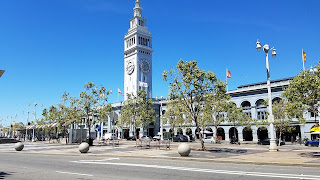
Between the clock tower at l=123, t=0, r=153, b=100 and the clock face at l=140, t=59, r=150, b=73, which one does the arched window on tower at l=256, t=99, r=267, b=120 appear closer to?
the clock tower at l=123, t=0, r=153, b=100

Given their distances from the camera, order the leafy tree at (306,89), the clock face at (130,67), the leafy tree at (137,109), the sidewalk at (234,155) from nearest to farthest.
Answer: the sidewalk at (234,155) < the leafy tree at (306,89) < the leafy tree at (137,109) < the clock face at (130,67)

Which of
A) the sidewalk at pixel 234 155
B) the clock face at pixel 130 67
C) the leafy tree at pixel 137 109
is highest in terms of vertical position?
the clock face at pixel 130 67

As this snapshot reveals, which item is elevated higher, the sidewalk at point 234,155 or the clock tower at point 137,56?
the clock tower at point 137,56

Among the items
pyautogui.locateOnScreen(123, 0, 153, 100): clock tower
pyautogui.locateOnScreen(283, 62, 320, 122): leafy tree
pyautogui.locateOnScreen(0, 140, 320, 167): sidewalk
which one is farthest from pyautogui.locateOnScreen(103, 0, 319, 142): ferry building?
pyautogui.locateOnScreen(283, 62, 320, 122): leafy tree

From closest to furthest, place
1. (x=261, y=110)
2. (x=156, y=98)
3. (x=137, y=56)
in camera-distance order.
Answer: (x=261, y=110)
(x=156, y=98)
(x=137, y=56)

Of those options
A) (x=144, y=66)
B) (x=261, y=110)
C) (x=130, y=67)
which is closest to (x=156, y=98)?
(x=144, y=66)

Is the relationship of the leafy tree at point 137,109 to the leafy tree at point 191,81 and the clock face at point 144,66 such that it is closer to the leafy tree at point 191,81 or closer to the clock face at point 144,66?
the leafy tree at point 191,81

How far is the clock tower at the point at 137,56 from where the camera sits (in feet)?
317

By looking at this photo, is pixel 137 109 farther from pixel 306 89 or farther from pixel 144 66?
pixel 144 66

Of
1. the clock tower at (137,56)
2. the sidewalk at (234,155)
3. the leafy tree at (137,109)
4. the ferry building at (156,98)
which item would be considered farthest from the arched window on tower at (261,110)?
the clock tower at (137,56)

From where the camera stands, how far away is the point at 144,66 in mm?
98750

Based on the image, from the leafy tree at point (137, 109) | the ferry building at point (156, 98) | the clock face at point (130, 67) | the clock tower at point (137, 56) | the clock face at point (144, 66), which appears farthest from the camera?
the clock face at point (130, 67)

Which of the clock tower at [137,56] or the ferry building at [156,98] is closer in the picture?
the ferry building at [156,98]

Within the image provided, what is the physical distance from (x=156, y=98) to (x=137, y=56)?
62.7ft
